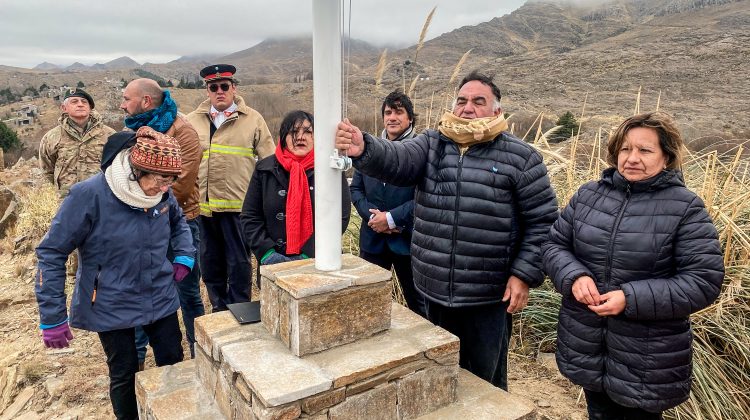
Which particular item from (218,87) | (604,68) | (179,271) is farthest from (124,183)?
(604,68)

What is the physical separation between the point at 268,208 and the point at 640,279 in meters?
1.86

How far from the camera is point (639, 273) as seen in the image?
1.70 metres

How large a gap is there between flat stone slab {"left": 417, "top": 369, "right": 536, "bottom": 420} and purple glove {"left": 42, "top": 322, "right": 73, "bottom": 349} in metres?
1.65

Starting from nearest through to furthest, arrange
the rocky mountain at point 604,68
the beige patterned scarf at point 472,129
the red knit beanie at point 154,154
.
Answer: the beige patterned scarf at point 472,129 → the red knit beanie at point 154,154 → the rocky mountain at point 604,68

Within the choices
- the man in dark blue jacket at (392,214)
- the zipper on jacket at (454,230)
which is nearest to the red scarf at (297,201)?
the man in dark blue jacket at (392,214)

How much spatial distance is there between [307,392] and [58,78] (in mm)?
89024

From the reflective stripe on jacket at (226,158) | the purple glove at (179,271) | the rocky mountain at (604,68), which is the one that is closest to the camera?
the purple glove at (179,271)

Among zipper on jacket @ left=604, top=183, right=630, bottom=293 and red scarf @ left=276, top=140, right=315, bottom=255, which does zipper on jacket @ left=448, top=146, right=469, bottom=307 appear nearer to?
zipper on jacket @ left=604, top=183, right=630, bottom=293

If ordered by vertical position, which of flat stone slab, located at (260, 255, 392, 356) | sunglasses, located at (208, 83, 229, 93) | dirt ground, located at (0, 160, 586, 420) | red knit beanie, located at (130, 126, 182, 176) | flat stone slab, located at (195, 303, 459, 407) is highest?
sunglasses, located at (208, 83, 229, 93)

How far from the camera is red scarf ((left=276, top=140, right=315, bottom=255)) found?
2553mm

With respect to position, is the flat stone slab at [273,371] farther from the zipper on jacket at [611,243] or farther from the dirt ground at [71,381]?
the dirt ground at [71,381]

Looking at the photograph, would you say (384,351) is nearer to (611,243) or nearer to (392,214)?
(611,243)

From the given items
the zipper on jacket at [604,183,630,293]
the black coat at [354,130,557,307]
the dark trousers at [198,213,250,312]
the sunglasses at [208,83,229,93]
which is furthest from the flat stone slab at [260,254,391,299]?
the sunglasses at [208,83,229,93]

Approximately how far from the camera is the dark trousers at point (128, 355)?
7.50ft
